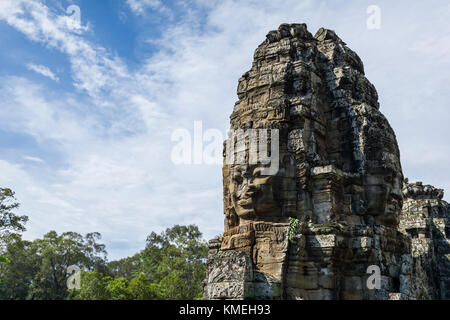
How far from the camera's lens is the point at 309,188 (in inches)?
353

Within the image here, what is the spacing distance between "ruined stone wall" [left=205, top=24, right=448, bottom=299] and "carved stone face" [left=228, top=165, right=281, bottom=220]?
2 centimetres

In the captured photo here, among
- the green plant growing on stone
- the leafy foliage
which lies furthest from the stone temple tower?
the leafy foliage

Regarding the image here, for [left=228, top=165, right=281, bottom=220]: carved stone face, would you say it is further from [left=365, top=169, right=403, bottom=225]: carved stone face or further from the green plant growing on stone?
[left=365, top=169, right=403, bottom=225]: carved stone face

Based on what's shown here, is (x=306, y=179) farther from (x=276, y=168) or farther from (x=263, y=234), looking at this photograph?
(x=263, y=234)

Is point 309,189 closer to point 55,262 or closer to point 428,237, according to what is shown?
point 428,237

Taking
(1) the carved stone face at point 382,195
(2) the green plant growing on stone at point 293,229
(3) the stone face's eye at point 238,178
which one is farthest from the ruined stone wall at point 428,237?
(3) the stone face's eye at point 238,178

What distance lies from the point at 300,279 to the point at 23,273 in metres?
36.1

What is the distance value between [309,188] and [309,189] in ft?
0.07

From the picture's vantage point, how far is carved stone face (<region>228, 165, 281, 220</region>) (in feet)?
29.4

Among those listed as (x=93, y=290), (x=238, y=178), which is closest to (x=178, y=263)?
(x=93, y=290)

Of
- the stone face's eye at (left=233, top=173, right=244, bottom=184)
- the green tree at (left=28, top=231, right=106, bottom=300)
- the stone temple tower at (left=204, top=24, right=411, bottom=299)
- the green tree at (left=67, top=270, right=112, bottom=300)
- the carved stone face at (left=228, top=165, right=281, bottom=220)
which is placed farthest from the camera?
the green tree at (left=28, top=231, right=106, bottom=300)

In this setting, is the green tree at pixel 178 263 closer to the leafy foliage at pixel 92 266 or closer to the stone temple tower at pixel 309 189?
the leafy foliage at pixel 92 266
